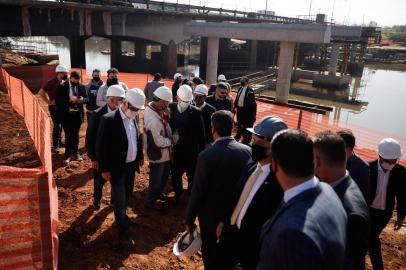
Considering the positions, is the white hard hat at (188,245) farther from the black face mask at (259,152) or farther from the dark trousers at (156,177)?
the dark trousers at (156,177)

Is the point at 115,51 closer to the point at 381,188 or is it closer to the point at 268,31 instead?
the point at 268,31

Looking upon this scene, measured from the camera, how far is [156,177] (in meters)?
5.24

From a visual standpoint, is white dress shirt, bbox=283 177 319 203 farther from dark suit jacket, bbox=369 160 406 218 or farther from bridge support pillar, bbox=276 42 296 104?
bridge support pillar, bbox=276 42 296 104

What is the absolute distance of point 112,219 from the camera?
5.05 meters

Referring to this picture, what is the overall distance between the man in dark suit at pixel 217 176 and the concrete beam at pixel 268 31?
14.6 metres

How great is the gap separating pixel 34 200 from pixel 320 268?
8.96 ft

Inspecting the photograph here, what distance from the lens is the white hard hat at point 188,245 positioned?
3.49m

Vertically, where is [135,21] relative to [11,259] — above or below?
above

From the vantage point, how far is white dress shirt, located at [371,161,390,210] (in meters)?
3.83

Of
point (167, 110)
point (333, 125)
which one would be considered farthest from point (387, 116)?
point (167, 110)

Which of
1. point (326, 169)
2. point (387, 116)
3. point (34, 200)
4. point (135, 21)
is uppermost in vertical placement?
point (135, 21)

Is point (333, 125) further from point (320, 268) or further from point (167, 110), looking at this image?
point (320, 268)

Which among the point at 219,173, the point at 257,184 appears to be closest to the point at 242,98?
the point at 219,173

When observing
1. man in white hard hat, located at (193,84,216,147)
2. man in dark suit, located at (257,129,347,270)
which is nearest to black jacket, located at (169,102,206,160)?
man in white hard hat, located at (193,84,216,147)
